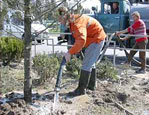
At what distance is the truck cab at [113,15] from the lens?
35.4 feet

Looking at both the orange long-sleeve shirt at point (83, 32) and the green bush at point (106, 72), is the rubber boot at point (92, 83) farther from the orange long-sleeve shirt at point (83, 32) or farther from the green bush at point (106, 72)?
the green bush at point (106, 72)

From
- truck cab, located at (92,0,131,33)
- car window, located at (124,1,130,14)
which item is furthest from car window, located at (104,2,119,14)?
car window, located at (124,1,130,14)

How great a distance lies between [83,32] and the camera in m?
4.09

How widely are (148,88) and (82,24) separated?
2.21m

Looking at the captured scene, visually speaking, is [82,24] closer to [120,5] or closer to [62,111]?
[62,111]

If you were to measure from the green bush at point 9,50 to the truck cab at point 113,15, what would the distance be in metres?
4.12

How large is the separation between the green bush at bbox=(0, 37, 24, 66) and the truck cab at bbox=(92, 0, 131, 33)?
4118 millimetres

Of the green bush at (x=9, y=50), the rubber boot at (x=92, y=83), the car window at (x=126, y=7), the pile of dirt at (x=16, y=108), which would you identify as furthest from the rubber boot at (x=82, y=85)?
the car window at (x=126, y=7)

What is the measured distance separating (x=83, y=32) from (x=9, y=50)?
13.5 feet

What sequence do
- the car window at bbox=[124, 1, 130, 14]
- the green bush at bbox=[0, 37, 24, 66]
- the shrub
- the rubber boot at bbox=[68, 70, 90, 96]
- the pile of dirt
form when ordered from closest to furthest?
the pile of dirt
the rubber boot at bbox=[68, 70, 90, 96]
the shrub
the green bush at bbox=[0, 37, 24, 66]
the car window at bbox=[124, 1, 130, 14]

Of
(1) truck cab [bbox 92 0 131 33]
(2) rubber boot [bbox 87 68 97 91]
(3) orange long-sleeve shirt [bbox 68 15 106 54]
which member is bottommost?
(2) rubber boot [bbox 87 68 97 91]

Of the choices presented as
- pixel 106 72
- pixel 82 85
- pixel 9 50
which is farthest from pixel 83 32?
pixel 9 50

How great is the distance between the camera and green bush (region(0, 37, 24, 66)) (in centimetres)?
757

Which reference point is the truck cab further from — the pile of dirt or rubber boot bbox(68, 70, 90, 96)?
the pile of dirt
